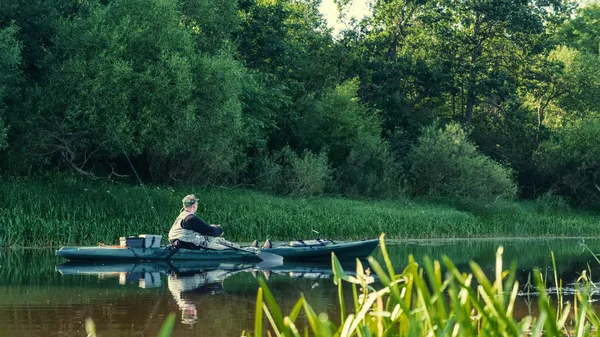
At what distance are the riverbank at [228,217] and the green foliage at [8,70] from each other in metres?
1.71

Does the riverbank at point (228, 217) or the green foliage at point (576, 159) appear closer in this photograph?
the riverbank at point (228, 217)

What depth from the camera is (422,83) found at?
4209 centimetres

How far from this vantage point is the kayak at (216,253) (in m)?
16.6

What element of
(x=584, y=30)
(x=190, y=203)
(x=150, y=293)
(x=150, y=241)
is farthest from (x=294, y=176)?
(x=584, y=30)

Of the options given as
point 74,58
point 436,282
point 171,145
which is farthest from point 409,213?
point 436,282

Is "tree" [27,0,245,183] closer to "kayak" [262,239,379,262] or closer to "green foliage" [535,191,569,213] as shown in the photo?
"kayak" [262,239,379,262]

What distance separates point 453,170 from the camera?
35938mm

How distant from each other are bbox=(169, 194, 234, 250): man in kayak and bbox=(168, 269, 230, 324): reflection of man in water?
29.6 inches

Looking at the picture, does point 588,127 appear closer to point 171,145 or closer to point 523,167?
point 523,167

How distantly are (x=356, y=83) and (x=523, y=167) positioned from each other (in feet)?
31.9

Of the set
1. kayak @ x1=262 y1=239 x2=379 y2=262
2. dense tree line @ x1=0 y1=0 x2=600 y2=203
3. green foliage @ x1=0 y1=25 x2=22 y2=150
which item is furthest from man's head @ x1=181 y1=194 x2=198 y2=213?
dense tree line @ x1=0 y1=0 x2=600 y2=203

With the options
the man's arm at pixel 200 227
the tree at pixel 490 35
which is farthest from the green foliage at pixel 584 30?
the man's arm at pixel 200 227

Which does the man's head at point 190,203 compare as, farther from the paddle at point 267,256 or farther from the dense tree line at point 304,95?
the dense tree line at point 304,95

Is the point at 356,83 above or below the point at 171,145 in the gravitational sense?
above
